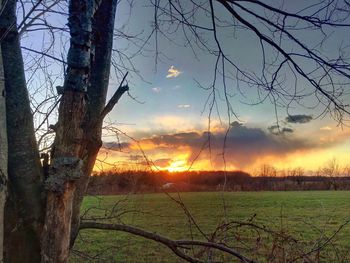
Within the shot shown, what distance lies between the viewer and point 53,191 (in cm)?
240

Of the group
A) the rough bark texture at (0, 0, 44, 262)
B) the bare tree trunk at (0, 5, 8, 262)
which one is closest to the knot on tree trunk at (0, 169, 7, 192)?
the bare tree trunk at (0, 5, 8, 262)

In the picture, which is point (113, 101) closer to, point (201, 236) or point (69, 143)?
point (69, 143)

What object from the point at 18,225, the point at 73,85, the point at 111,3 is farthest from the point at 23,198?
the point at 111,3

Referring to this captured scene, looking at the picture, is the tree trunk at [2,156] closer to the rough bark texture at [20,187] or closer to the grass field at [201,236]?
the rough bark texture at [20,187]

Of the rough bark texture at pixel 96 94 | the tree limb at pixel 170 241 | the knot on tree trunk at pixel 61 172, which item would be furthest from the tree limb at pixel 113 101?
the tree limb at pixel 170 241

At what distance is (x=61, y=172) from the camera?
2.42 m

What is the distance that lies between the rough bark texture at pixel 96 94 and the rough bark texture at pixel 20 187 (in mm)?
321

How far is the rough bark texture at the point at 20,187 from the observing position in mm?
2502

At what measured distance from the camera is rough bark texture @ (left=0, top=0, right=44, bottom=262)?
8.21 ft

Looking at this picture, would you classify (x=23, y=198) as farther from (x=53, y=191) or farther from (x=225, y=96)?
(x=225, y=96)

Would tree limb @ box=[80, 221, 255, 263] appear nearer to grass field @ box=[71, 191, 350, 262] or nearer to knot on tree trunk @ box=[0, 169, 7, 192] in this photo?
grass field @ box=[71, 191, 350, 262]

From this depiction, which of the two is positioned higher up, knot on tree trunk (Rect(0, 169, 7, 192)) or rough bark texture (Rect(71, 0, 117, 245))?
rough bark texture (Rect(71, 0, 117, 245))

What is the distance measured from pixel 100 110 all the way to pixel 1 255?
3.48 ft

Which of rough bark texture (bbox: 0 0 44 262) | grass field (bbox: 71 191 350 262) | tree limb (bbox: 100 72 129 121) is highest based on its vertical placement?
tree limb (bbox: 100 72 129 121)
